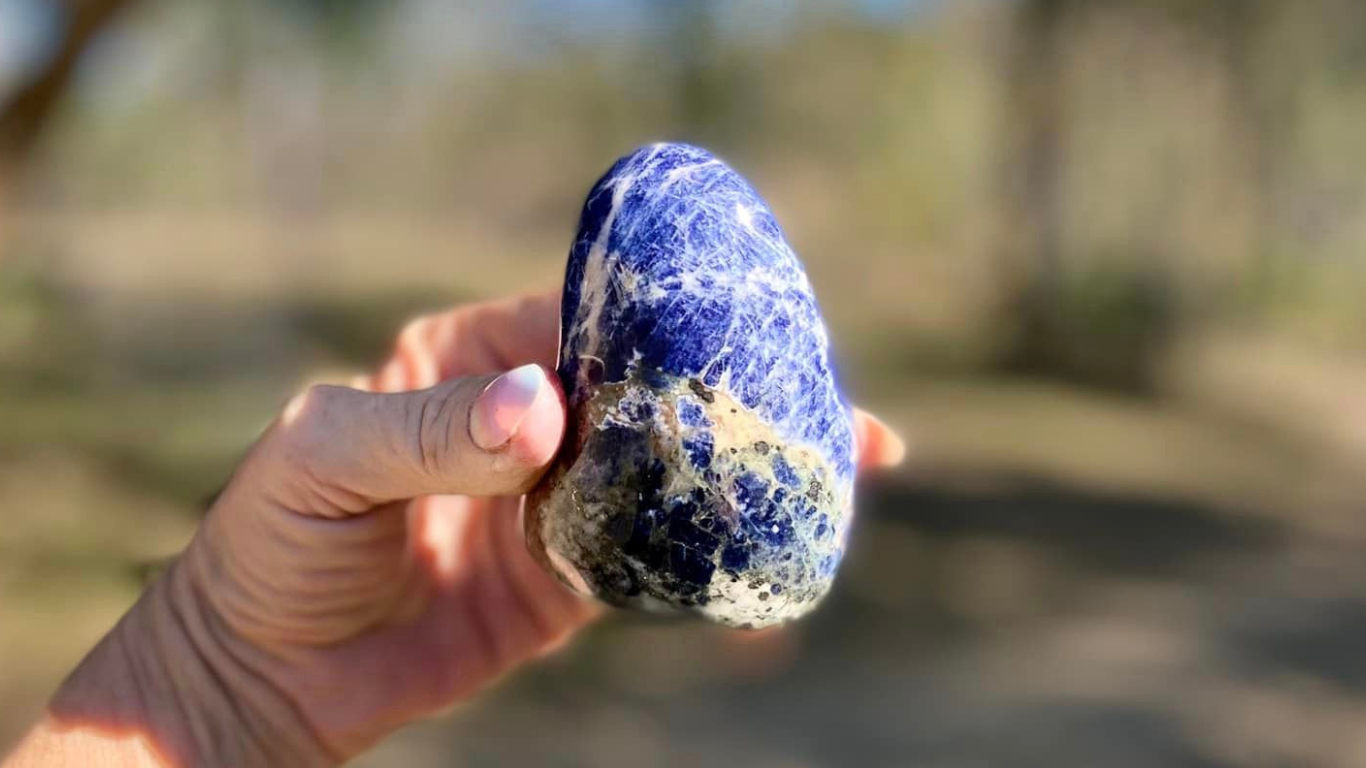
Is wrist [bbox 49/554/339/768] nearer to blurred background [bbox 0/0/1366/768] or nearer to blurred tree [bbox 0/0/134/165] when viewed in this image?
blurred background [bbox 0/0/1366/768]

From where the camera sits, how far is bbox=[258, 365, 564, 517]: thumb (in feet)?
4.45

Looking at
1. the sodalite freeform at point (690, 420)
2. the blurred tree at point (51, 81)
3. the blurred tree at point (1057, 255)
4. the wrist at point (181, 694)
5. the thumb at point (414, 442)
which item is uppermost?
the blurred tree at point (1057, 255)

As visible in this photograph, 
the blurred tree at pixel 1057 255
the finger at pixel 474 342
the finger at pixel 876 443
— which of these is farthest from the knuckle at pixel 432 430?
the blurred tree at pixel 1057 255

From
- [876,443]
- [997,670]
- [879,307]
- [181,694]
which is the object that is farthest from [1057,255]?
[181,694]

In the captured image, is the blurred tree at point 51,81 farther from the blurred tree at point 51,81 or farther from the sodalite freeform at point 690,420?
the sodalite freeform at point 690,420

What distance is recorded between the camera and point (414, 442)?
56.5 inches

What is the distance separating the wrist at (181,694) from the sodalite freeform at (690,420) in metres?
0.55

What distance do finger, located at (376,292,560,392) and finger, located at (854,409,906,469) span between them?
21.2 inches

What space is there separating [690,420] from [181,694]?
2.88 feet

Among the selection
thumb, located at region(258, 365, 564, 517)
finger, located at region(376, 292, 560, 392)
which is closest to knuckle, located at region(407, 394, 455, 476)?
thumb, located at region(258, 365, 564, 517)

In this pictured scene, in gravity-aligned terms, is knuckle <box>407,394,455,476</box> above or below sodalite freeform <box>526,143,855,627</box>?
below

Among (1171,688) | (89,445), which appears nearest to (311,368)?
(89,445)

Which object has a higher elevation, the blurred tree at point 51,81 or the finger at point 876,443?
the blurred tree at point 51,81

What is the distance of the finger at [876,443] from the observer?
1880 millimetres
